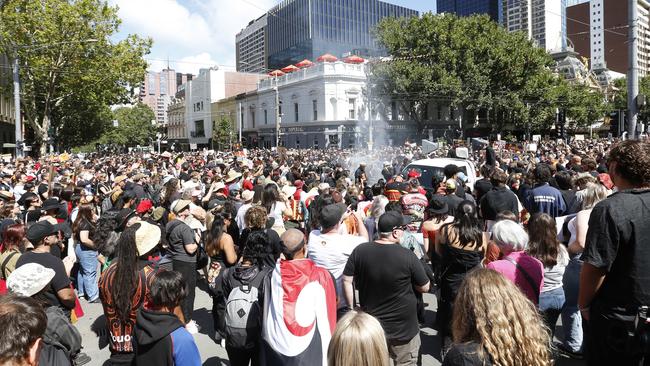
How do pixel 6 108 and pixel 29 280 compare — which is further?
pixel 6 108

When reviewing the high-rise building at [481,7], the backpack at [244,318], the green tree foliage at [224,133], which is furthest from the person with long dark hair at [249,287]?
the high-rise building at [481,7]

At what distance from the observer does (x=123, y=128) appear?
10375cm

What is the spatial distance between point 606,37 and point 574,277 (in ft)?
507

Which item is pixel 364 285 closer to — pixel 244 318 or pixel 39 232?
pixel 244 318

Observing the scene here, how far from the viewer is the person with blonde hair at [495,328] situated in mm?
2109

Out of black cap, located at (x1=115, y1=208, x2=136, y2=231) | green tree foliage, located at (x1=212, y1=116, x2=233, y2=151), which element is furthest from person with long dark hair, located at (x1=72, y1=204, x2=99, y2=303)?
green tree foliage, located at (x1=212, y1=116, x2=233, y2=151)

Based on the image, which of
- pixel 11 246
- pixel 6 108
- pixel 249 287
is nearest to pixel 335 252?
pixel 249 287

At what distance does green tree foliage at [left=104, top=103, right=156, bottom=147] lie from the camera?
338ft

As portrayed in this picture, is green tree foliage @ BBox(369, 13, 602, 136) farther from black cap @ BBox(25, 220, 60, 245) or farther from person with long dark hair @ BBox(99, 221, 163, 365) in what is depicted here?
person with long dark hair @ BBox(99, 221, 163, 365)

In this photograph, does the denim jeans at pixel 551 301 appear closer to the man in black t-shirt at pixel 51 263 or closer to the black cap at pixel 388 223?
the black cap at pixel 388 223

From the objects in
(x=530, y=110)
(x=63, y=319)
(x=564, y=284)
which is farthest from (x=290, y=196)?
(x=530, y=110)

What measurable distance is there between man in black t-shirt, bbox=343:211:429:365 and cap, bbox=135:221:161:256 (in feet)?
5.58

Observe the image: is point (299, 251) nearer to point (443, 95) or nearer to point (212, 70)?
point (443, 95)

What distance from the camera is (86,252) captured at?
24.8 feet
